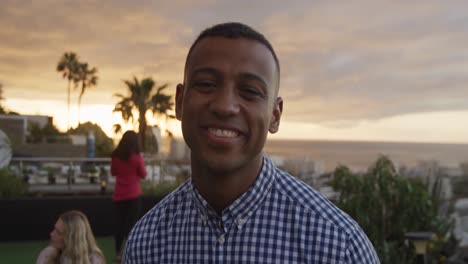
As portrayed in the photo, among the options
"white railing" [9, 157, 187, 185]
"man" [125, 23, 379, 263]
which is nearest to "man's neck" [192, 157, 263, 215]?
"man" [125, 23, 379, 263]

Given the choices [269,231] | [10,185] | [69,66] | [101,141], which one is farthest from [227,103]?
[69,66]

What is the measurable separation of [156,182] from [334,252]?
9808 mm

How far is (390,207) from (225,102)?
4559mm

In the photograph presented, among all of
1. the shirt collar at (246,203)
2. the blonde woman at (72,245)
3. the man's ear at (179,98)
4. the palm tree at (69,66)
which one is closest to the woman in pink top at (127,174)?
the blonde woman at (72,245)

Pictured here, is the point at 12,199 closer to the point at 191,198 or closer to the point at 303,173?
the point at 303,173

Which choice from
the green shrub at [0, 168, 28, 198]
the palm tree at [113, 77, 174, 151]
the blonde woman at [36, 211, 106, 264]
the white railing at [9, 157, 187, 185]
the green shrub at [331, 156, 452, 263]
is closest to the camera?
the blonde woman at [36, 211, 106, 264]

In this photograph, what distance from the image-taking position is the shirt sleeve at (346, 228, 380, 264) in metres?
1.11

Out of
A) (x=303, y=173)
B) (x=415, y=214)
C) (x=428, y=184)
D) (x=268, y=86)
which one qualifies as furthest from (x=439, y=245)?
(x=268, y=86)

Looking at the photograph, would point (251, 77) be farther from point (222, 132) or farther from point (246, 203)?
point (246, 203)

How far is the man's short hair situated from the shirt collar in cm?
24

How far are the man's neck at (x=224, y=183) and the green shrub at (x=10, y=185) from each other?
848 cm

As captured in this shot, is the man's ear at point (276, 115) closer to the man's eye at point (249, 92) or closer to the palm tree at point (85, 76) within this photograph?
the man's eye at point (249, 92)

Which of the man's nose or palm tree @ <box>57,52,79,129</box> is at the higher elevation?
palm tree @ <box>57,52,79,129</box>

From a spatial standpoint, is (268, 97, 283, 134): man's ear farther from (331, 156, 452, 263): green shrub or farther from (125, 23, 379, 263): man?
(331, 156, 452, 263): green shrub
